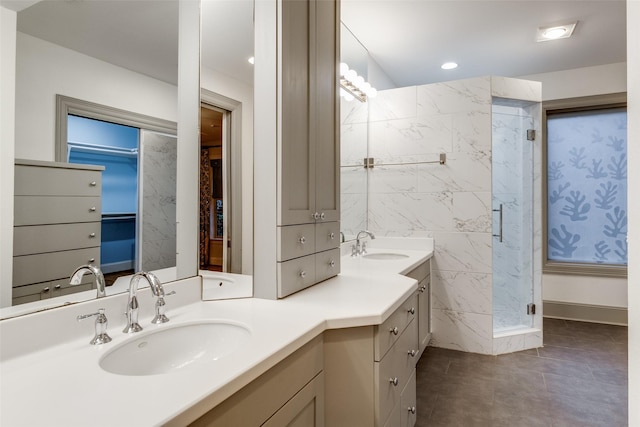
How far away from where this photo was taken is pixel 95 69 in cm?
105

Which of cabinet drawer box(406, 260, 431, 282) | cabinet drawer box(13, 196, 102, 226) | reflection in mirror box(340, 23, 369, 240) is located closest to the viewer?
cabinet drawer box(13, 196, 102, 226)

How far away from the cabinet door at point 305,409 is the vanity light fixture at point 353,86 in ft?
7.49

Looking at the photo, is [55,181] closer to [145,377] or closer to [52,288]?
[52,288]

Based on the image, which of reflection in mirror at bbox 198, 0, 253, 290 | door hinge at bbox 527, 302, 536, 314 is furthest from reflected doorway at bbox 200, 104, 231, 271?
door hinge at bbox 527, 302, 536, 314

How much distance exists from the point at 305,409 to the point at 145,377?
54 cm

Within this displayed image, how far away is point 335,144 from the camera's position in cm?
187

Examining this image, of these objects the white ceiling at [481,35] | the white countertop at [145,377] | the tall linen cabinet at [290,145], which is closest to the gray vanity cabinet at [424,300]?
the tall linen cabinet at [290,145]

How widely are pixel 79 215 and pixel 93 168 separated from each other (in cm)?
14

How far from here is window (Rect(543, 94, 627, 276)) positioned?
149 inches

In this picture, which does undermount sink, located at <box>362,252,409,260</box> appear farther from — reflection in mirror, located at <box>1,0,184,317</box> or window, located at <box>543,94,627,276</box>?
window, located at <box>543,94,627,276</box>

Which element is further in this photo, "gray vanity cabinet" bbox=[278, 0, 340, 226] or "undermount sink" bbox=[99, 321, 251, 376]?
"gray vanity cabinet" bbox=[278, 0, 340, 226]

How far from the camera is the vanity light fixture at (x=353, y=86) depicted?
2.82m

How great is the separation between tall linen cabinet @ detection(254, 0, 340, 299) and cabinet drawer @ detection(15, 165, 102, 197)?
0.61 meters

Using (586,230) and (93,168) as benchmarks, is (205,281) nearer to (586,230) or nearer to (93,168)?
(93,168)
